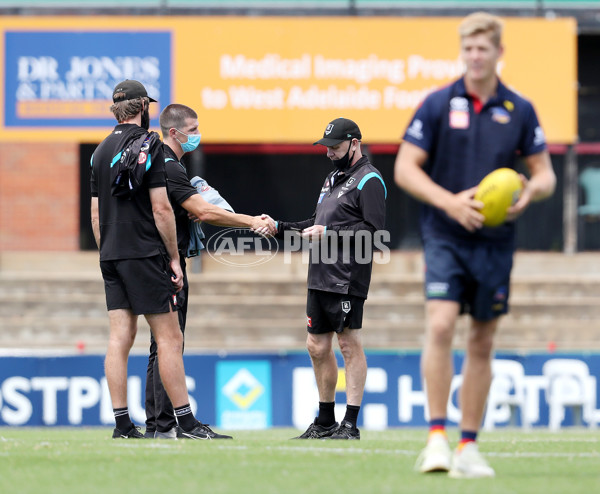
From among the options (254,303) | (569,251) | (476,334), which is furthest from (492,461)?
(569,251)

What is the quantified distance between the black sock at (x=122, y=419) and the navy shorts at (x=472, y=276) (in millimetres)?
2796

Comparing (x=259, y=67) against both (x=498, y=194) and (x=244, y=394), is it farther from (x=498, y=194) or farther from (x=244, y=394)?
(x=498, y=194)

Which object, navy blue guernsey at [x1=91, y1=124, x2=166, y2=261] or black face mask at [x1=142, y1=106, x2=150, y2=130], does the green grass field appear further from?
black face mask at [x1=142, y1=106, x2=150, y2=130]

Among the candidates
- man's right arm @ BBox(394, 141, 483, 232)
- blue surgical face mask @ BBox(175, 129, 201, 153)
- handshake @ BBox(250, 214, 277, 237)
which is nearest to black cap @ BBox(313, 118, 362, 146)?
handshake @ BBox(250, 214, 277, 237)

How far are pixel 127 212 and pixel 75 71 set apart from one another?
1342cm

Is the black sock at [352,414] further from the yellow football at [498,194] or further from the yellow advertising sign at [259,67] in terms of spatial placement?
the yellow advertising sign at [259,67]

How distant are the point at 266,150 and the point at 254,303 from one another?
435 cm

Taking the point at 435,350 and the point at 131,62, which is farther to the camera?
the point at 131,62

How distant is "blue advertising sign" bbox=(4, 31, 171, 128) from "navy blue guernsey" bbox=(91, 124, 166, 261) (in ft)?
42.4

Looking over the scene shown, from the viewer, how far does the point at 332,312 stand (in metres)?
7.61

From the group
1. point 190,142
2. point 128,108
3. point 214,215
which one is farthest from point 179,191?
point 128,108

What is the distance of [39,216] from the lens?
69.9ft

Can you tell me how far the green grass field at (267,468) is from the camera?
15.1 feet

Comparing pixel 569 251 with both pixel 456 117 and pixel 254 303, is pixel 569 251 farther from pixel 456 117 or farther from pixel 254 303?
pixel 456 117
